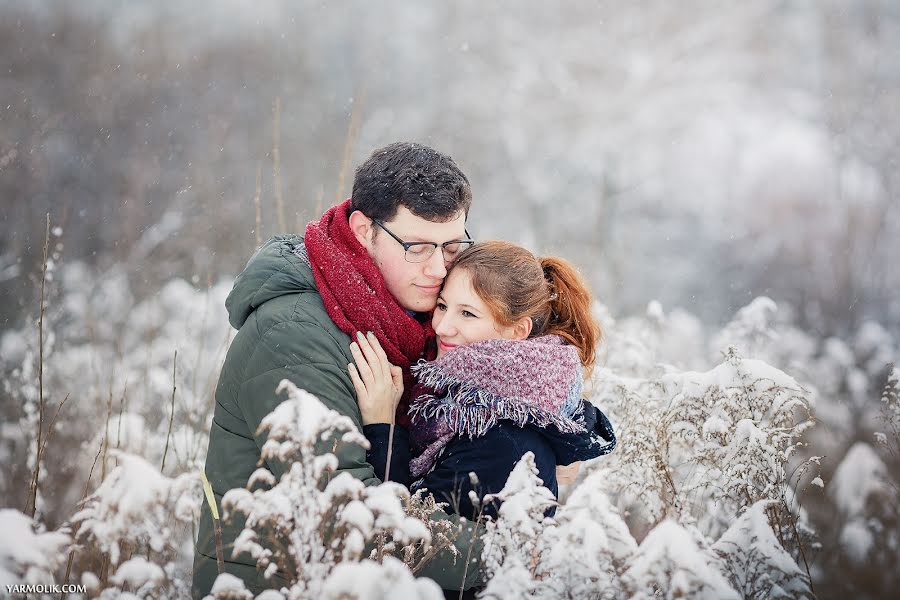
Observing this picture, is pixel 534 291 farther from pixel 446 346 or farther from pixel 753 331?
pixel 753 331

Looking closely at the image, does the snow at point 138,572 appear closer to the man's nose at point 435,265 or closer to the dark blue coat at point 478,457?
the dark blue coat at point 478,457

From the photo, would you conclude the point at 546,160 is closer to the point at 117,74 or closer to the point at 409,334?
the point at 117,74

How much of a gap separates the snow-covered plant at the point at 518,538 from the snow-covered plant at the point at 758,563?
46 centimetres

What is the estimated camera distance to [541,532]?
183 cm

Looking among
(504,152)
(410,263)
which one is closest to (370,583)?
(410,263)

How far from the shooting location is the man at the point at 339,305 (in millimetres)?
2219

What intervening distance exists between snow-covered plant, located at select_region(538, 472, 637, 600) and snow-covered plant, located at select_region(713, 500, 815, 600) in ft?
0.91

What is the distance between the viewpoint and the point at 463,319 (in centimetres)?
269

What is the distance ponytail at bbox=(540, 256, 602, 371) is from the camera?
2834 mm

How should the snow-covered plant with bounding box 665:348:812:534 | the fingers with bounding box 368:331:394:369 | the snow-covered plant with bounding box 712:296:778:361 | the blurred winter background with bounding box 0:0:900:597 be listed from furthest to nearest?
the blurred winter background with bounding box 0:0:900:597 → the snow-covered plant with bounding box 712:296:778:361 → the snow-covered plant with bounding box 665:348:812:534 → the fingers with bounding box 368:331:394:369

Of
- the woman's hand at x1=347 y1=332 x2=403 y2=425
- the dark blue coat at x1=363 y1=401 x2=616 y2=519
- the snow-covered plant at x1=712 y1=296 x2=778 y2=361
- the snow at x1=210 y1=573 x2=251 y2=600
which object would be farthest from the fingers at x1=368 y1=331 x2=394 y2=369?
the snow-covered plant at x1=712 y1=296 x2=778 y2=361

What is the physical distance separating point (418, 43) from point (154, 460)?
1283cm

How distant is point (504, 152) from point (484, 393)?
13.1 m

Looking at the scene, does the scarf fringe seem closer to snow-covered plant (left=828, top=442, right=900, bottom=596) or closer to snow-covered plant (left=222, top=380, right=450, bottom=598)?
snow-covered plant (left=222, top=380, right=450, bottom=598)
